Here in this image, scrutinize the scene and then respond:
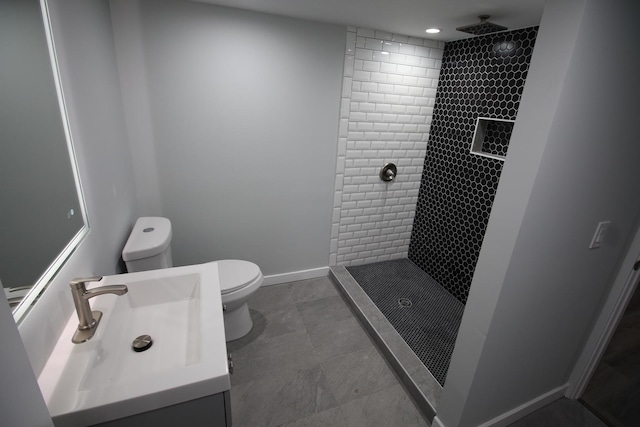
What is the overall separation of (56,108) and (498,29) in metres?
2.36

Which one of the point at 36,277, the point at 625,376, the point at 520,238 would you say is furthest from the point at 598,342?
the point at 36,277

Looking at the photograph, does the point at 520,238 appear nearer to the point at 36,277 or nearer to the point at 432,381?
the point at 432,381

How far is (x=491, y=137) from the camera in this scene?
2314 millimetres

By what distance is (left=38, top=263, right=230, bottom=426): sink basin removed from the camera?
2.63 feet

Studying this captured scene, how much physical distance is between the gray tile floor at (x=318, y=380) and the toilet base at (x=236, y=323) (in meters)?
0.06

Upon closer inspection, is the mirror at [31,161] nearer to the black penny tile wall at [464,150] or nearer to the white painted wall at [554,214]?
the white painted wall at [554,214]

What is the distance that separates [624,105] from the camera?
1146 millimetres

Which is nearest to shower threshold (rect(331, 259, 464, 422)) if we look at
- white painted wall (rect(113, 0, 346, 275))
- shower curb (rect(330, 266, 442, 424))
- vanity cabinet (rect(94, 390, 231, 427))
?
shower curb (rect(330, 266, 442, 424))

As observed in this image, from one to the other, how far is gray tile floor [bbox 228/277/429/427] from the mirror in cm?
128

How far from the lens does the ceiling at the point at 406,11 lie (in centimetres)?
162

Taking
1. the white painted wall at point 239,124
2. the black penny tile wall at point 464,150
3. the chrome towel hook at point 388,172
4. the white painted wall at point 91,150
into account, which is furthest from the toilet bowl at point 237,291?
the black penny tile wall at point 464,150

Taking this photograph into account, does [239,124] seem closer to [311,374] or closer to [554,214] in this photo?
[311,374]

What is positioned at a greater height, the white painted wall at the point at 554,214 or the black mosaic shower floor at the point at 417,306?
the white painted wall at the point at 554,214

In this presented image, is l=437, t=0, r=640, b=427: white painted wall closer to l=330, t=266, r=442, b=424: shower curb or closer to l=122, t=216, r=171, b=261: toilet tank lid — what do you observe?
l=330, t=266, r=442, b=424: shower curb
